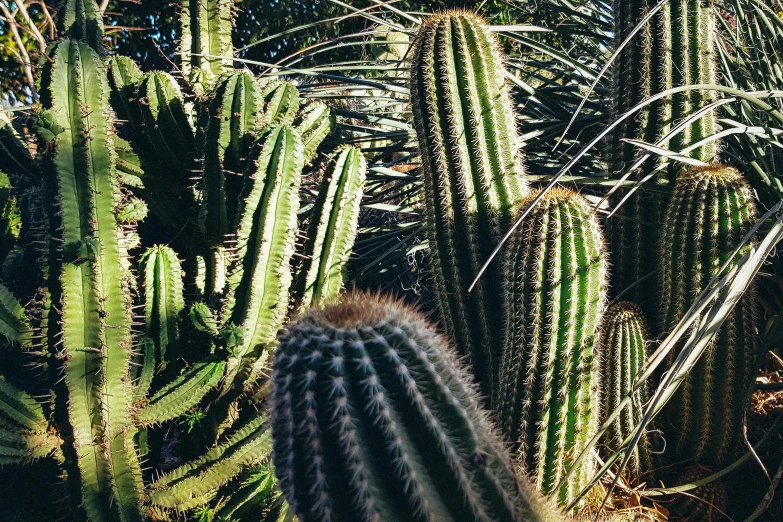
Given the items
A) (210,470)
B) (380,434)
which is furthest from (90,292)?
(380,434)

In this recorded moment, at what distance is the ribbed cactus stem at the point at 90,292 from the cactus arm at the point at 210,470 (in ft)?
0.34

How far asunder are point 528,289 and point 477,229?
1.32 ft

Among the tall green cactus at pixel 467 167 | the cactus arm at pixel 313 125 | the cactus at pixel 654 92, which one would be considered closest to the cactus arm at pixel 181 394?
the tall green cactus at pixel 467 167

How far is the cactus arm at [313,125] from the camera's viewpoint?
2811 mm

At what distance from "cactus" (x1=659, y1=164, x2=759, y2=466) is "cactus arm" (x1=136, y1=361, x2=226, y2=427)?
1.49m

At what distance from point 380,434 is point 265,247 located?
1105 mm

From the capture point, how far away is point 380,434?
1360mm

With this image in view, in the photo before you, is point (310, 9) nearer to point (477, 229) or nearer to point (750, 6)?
point (750, 6)

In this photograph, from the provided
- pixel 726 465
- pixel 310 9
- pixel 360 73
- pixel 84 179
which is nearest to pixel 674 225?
pixel 726 465

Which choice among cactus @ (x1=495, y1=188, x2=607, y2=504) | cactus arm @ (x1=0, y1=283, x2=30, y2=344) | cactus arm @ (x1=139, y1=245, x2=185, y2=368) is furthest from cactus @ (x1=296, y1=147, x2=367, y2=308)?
cactus arm @ (x1=0, y1=283, x2=30, y2=344)

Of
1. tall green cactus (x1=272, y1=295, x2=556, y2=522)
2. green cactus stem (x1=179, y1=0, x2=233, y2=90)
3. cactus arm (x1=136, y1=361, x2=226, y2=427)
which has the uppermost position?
green cactus stem (x1=179, y1=0, x2=233, y2=90)

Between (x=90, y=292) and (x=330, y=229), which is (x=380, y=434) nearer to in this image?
(x=90, y=292)

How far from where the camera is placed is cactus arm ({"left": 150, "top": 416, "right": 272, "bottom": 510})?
7.04 feet

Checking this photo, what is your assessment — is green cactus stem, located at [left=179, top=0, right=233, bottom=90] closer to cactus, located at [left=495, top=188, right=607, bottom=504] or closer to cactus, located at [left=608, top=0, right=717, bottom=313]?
cactus, located at [left=608, top=0, right=717, bottom=313]
